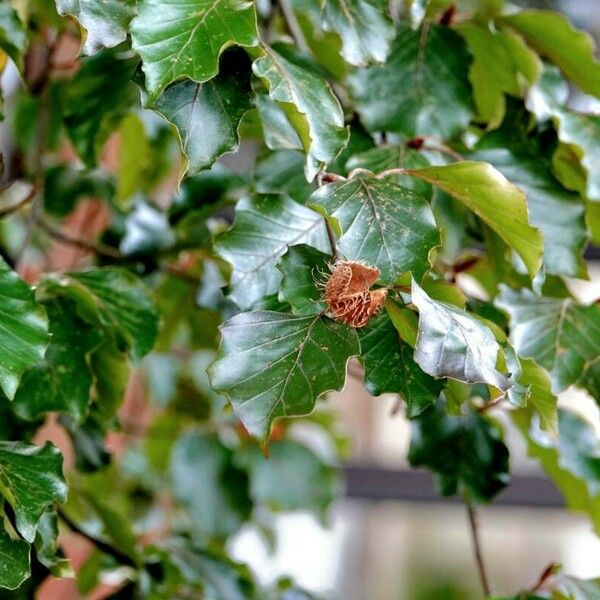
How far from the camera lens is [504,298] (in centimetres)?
75

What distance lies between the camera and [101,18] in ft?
1.91

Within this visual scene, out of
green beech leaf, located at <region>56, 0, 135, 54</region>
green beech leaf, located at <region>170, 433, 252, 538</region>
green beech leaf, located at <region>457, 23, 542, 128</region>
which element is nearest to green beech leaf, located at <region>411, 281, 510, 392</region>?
green beech leaf, located at <region>56, 0, 135, 54</region>

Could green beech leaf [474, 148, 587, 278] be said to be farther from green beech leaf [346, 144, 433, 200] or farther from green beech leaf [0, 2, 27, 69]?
green beech leaf [0, 2, 27, 69]

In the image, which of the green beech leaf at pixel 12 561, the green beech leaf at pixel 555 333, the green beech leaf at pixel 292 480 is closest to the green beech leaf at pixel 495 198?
the green beech leaf at pixel 555 333

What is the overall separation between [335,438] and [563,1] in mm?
1261

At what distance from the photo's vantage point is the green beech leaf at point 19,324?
594 millimetres

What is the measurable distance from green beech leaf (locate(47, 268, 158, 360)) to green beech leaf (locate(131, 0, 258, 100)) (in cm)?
24

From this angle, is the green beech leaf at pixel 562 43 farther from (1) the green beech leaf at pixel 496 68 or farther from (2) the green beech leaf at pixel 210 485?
(2) the green beech leaf at pixel 210 485

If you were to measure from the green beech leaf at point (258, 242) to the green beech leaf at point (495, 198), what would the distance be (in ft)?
0.32

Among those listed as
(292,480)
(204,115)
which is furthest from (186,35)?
(292,480)

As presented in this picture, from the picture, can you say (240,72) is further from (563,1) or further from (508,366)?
(563,1)

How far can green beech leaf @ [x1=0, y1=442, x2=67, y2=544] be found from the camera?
1.88 feet

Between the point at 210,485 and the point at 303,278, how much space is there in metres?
0.78

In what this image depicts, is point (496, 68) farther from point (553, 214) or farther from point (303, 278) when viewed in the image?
point (303, 278)
